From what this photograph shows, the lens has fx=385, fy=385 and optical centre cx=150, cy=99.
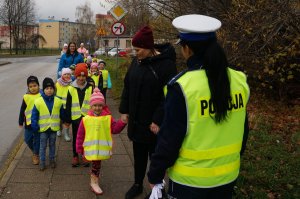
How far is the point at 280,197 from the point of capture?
15.5 feet

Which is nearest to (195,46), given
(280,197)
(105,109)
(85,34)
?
(105,109)

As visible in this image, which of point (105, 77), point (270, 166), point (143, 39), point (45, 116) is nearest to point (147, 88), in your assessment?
point (143, 39)

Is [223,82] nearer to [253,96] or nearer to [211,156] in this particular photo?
[211,156]

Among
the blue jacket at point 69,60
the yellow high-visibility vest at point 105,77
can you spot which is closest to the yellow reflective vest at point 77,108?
the blue jacket at point 69,60

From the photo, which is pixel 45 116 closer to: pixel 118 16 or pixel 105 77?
pixel 105 77

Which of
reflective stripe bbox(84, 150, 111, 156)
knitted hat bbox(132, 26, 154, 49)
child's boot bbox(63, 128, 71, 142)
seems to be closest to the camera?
knitted hat bbox(132, 26, 154, 49)

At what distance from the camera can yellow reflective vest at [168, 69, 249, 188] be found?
2311 mm

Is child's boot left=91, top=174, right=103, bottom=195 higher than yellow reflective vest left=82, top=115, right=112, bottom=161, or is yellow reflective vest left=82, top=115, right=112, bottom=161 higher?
yellow reflective vest left=82, top=115, right=112, bottom=161

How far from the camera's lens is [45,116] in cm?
566

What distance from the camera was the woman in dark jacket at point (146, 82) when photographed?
4.12 m

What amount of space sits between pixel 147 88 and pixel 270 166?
2.64 meters

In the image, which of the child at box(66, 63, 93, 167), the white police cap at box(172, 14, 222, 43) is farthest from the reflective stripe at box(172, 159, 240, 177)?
the child at box(66, 63, 93, 167)

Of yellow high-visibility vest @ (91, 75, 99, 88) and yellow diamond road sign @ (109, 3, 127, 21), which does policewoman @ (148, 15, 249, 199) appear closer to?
yellow high-visibility vest @ (91, 75, 99, 88)

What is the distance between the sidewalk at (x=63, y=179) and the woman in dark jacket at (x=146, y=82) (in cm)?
94
